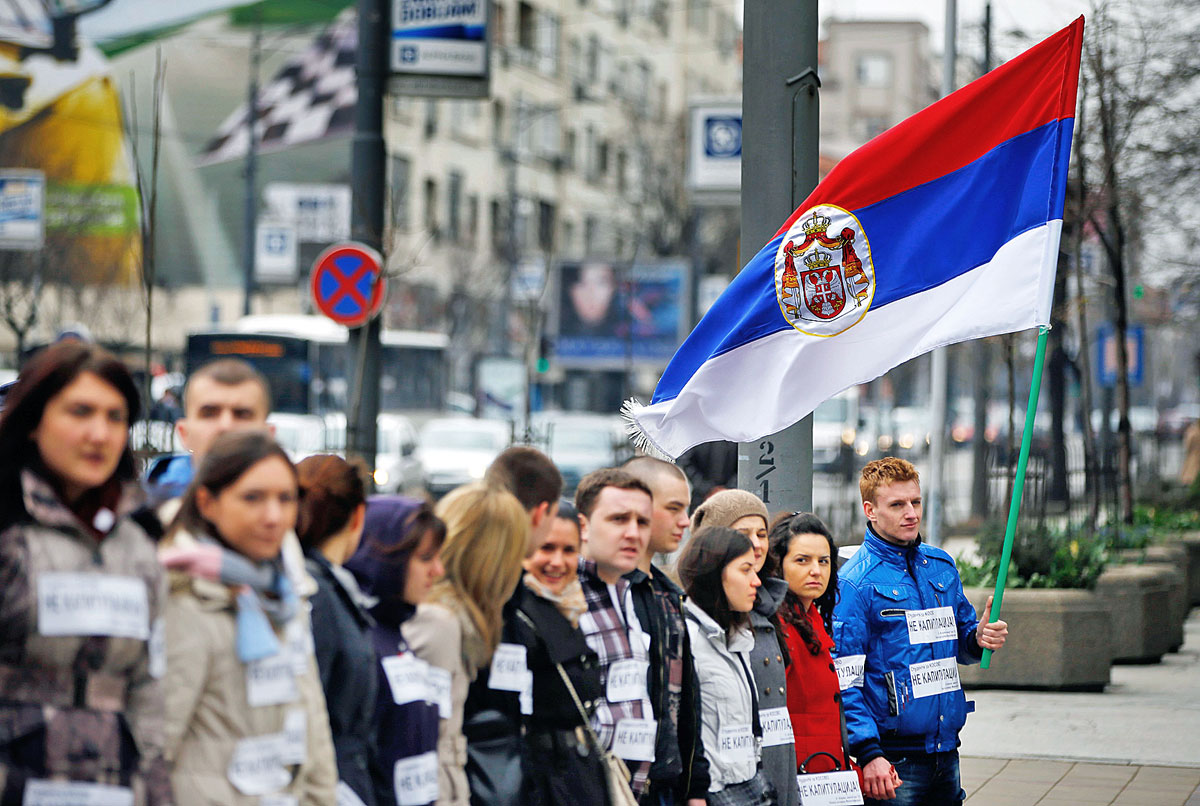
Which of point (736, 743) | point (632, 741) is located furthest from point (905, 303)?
point (632, 741)

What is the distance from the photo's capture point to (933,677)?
5676 millimetres

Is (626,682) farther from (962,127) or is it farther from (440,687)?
(962,127)

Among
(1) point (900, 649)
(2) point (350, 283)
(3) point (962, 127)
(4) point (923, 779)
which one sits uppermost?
(3) point (962, 127)

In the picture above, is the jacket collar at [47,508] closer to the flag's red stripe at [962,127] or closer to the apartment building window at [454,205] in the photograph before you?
the flag's red stripe at [962,127]

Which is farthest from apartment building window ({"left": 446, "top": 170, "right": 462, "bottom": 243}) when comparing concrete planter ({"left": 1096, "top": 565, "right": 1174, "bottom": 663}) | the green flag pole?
the green flag pole

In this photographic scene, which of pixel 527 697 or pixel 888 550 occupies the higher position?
pixel 888 550

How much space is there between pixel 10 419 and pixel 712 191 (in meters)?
14.7

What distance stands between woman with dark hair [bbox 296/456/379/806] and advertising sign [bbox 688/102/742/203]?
12.9m

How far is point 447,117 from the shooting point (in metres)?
54.3

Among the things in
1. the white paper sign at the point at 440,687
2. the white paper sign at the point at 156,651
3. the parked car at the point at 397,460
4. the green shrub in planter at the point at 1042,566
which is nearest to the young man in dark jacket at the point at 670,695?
the white paper sign at the point at 440,687

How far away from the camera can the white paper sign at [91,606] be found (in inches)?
124

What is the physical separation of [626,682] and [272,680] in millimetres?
1413

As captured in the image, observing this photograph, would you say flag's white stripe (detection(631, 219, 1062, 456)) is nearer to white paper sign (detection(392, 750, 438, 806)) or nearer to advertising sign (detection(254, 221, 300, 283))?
white paper sign (detection(392, 750, 438, 806))

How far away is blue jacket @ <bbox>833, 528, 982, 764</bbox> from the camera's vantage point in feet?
18.4
